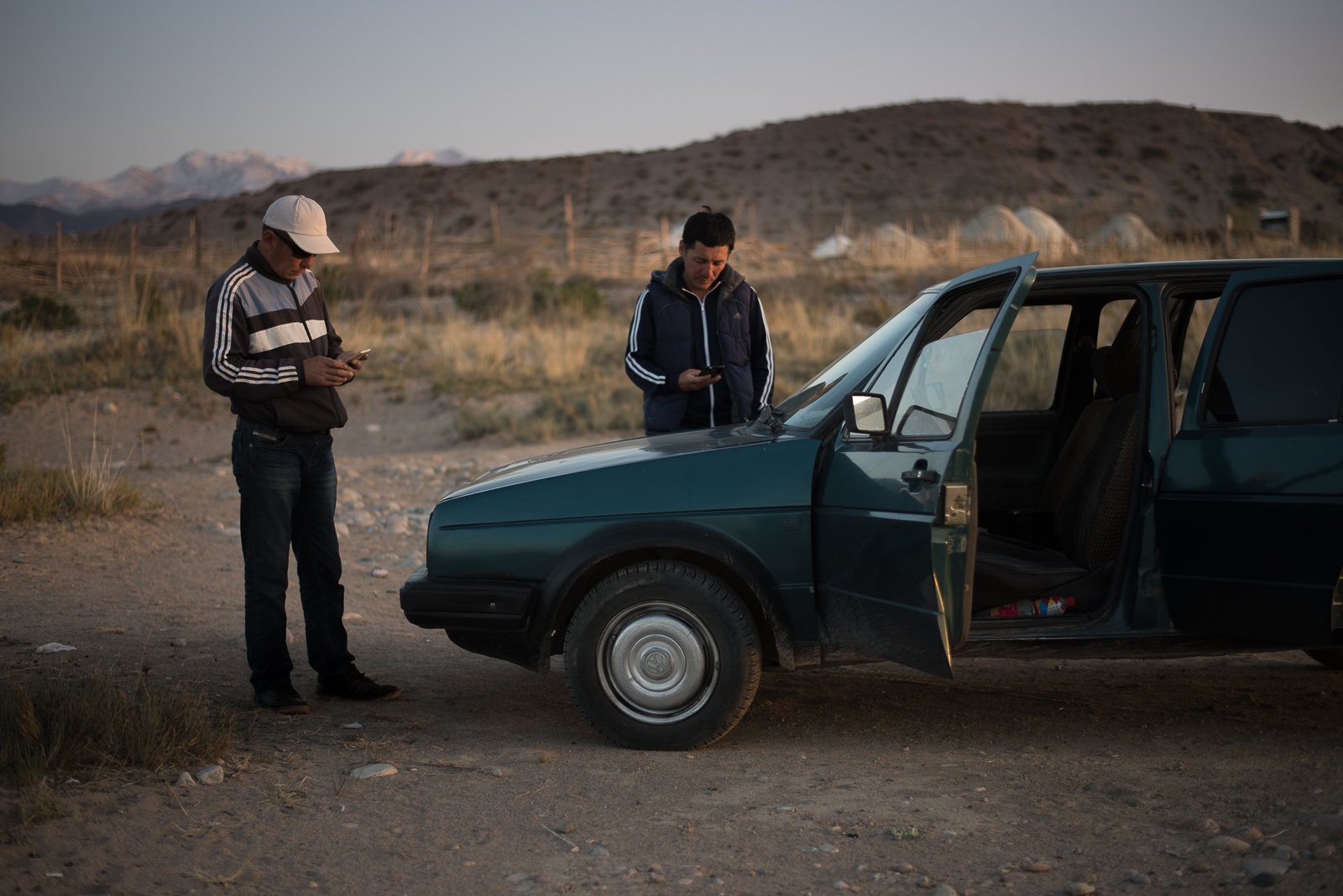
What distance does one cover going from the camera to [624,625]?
4277 millimetres

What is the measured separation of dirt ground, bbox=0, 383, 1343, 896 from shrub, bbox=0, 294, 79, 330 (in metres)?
17.7

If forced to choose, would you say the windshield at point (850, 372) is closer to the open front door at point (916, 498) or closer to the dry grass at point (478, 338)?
the open front door at point (916, 498)

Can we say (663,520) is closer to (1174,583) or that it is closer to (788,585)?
(788,585)

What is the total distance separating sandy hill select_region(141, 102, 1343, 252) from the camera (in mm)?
63969

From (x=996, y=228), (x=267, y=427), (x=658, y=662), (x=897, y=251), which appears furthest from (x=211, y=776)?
(x=996, y=228)

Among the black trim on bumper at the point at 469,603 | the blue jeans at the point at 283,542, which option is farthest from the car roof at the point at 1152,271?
the blue jeans at the point at 283,542

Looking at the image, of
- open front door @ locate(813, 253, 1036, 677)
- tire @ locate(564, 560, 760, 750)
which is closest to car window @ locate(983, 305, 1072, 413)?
open front door @ locate(813, 253, 1036, 677)

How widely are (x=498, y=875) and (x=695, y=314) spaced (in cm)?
314

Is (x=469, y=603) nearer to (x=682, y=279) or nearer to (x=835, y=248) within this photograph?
(x=682, y=279)

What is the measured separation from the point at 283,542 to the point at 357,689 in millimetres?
790

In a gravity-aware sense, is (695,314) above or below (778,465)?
above

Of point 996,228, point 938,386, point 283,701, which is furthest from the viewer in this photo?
point 996,228

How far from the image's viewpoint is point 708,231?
5.40m

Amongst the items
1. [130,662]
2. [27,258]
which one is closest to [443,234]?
[27,258]
